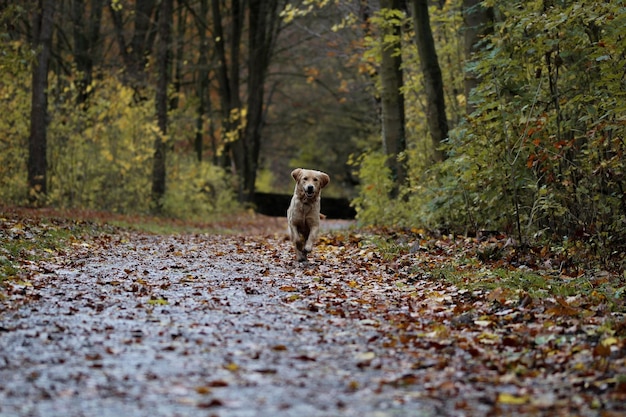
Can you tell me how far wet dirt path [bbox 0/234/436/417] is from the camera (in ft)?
13.9

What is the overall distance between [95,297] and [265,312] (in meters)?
1.94

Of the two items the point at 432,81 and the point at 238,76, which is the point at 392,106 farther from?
the point at 238,76

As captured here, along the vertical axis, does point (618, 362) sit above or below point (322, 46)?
below

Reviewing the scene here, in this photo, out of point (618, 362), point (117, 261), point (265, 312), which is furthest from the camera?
point (117, 261)

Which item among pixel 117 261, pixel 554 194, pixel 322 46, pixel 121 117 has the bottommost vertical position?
pixel 117 261

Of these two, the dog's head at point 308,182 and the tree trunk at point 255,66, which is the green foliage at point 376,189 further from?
the tree trunk at point 255,66

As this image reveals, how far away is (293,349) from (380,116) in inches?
868

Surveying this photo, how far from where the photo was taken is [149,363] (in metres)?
5.07

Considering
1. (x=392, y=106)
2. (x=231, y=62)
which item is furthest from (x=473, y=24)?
(x=231, y=62)

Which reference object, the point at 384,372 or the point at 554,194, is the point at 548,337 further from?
the point at 554,194

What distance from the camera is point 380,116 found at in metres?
27.0

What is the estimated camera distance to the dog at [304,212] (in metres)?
10.9

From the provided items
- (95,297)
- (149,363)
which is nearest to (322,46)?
(95,297)

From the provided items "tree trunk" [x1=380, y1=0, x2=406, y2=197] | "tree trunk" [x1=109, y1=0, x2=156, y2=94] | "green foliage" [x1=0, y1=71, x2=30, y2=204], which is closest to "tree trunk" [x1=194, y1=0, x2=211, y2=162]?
"tree trunk" [x1=109, y1=0, x2=156, y2=94]
